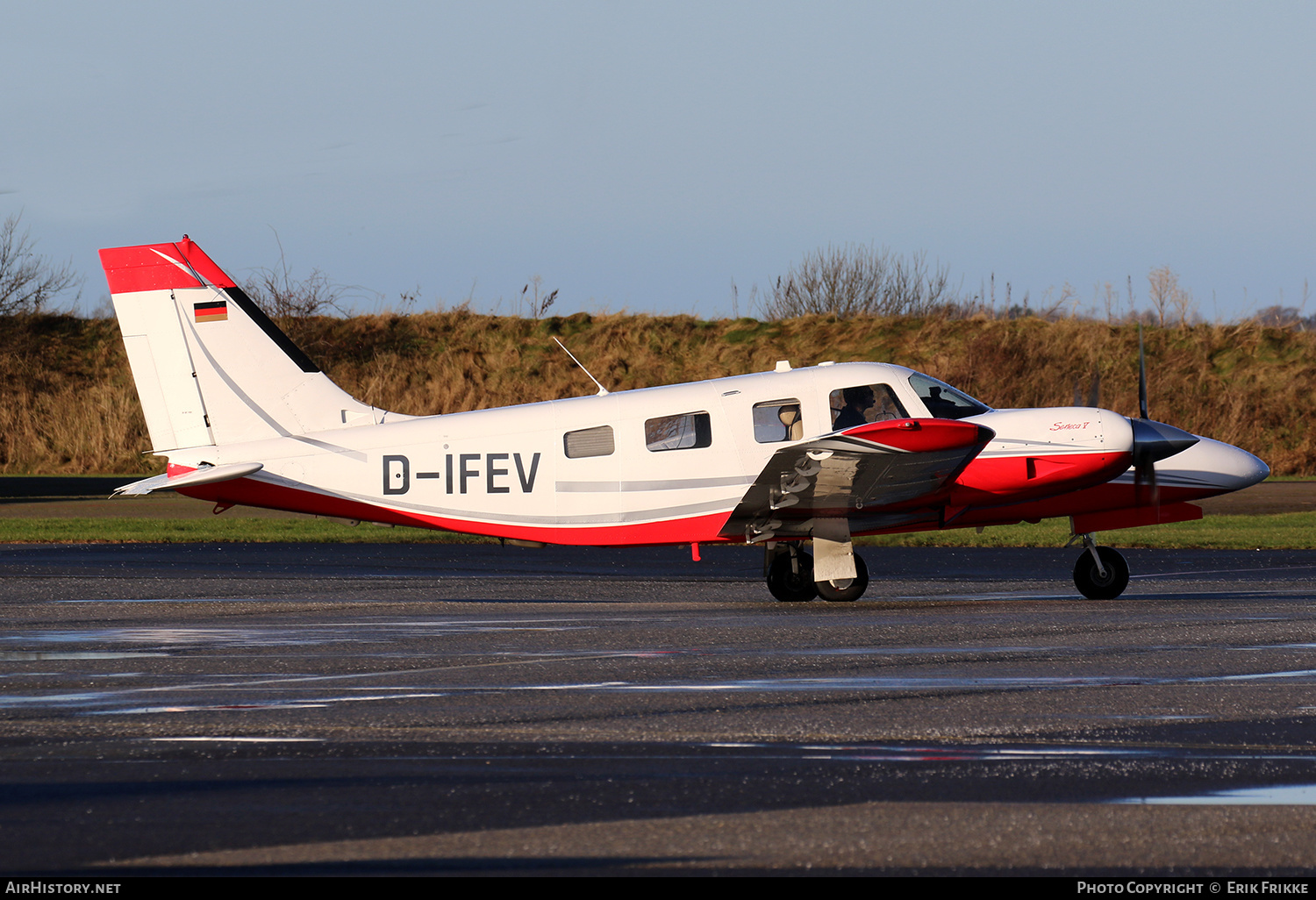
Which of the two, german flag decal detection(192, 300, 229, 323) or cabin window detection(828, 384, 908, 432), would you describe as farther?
german flag decal detection(192, 300, 229, 323)

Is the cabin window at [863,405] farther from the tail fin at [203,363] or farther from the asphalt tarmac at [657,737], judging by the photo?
the tail fin at [203,363]

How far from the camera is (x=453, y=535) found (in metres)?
26.3

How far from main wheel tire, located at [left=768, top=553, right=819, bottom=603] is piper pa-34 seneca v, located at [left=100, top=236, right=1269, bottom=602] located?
0.07ft

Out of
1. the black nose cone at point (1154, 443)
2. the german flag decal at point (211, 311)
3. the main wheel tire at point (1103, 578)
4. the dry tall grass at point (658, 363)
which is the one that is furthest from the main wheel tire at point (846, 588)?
the dry tall grass at point (658, 363)

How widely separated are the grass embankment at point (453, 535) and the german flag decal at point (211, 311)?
346 inches

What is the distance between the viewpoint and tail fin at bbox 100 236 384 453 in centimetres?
1415

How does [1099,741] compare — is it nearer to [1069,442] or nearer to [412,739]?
[412,739]

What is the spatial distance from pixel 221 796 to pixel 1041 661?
5.69 m

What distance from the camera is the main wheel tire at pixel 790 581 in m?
13.9

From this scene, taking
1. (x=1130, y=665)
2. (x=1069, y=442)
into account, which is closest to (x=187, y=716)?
(x=1130, y=665)

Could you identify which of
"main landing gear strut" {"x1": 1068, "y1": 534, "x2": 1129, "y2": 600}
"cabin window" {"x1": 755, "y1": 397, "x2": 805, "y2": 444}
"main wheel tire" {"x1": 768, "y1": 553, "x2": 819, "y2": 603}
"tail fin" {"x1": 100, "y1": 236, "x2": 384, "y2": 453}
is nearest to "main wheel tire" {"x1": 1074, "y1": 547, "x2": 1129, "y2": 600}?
"main landing gear strut" {"x1": 1068, "y1": 534, "x2": 1129, "y2": 600}

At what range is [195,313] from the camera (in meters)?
14.4

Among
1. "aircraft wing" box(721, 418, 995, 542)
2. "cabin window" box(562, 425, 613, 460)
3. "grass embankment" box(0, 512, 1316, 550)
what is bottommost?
"grass embankment" box(0, 512, 1316, 550)

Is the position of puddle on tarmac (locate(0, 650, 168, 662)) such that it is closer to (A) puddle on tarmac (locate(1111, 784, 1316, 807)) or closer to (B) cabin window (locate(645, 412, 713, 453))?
(B) cabin window (locate(645, 412, 713, 453))
